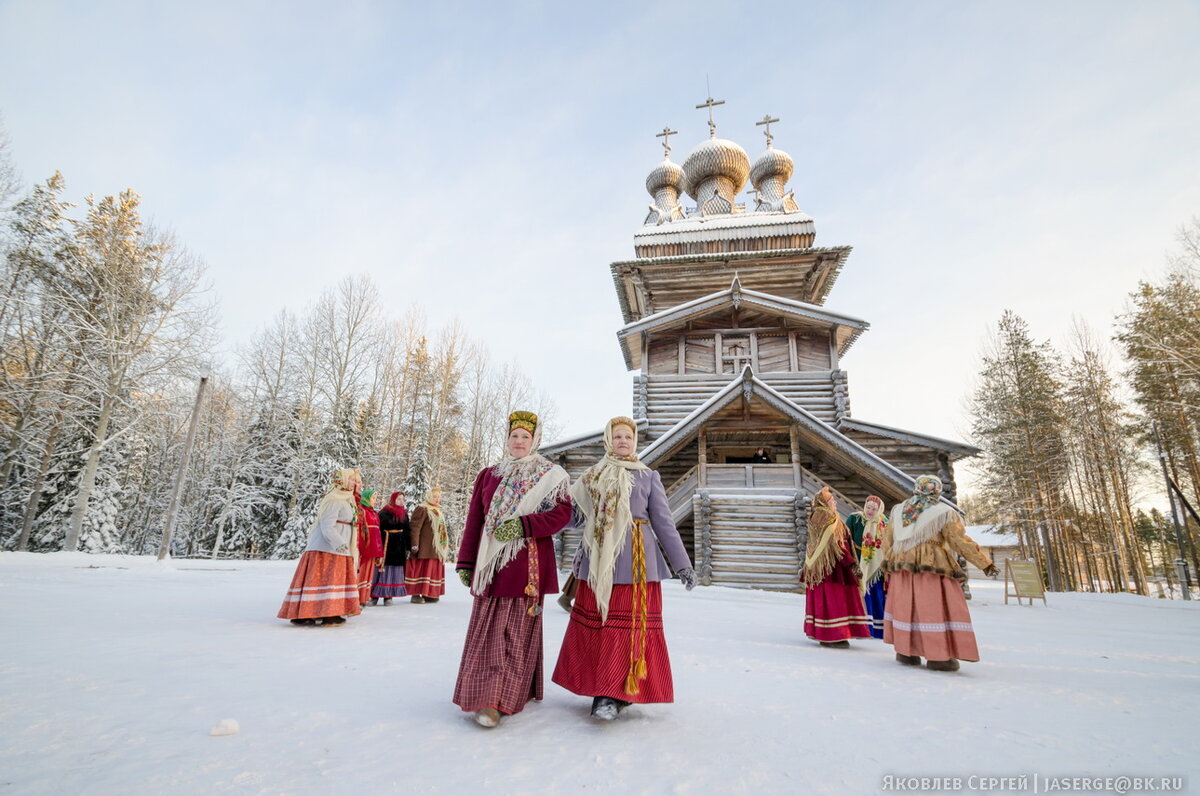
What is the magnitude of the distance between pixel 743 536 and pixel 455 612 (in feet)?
26.7

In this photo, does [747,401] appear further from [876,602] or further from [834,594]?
[834,594]

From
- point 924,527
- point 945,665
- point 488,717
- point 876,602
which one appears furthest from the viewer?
point 876,602

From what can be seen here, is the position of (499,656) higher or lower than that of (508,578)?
lower

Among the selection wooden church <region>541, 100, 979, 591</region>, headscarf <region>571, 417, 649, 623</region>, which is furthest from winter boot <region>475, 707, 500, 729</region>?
wooden church <region>541, 100, 979, 591</region>

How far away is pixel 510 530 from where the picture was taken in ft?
9.77

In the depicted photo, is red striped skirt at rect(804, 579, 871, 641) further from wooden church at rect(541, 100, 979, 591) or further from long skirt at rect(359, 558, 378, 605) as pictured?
long skirt at rect(359, 558, 378, 605)

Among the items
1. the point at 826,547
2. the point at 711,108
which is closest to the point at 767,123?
the point at 711,108

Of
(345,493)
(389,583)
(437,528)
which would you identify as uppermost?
(345,493)

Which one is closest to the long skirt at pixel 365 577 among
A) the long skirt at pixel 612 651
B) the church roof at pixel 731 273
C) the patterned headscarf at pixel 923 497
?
the long skirt at pixel 612 651

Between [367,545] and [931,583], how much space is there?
6.84 m

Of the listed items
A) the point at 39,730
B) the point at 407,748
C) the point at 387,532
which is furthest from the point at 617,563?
Answer: the point at 387,532

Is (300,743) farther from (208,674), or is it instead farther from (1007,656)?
(1007,656)

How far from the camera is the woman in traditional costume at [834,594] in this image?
19.7ft

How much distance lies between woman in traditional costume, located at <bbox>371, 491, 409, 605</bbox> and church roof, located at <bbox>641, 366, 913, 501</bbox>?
20.6 ft
